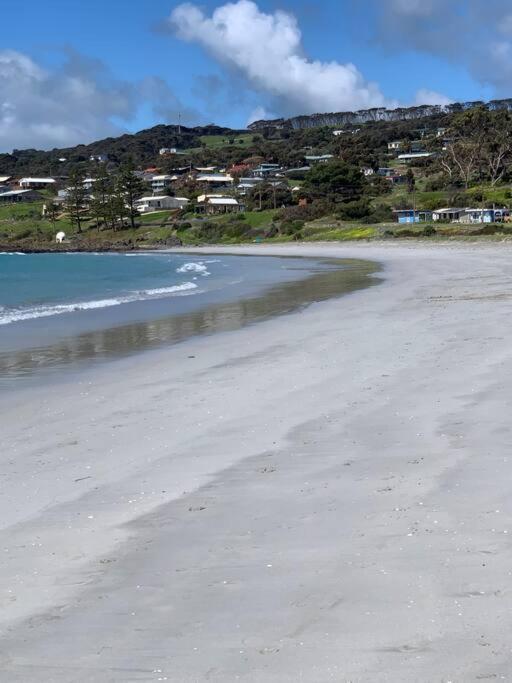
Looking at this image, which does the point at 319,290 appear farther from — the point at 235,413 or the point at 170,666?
the point at 170,666

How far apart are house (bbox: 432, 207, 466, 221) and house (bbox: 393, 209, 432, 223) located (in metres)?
1.83

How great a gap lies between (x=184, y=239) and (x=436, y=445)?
93.2 meters

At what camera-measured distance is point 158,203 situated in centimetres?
12912

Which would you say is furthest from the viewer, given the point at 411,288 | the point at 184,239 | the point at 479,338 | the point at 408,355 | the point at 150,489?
the point at 184,239

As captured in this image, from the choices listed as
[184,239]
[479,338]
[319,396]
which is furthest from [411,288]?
[184,239]

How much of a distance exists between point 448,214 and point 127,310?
185 ft

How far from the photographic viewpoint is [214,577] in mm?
4363

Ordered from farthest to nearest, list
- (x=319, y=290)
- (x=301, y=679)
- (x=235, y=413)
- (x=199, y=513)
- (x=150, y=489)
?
1. (x=319, y=290)
2. (x=235, y=413)
3. (x=150, y=489)
4. (x=199, y=513)
5. (x=301, y=679)

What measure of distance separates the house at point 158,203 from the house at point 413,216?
56.1 metres

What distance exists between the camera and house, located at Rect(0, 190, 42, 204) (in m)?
151

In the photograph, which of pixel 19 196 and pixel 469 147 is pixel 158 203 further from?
pixel 469 147

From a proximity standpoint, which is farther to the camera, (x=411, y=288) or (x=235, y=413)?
(x=411, y=288)

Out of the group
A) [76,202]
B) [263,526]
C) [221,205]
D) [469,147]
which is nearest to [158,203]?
[76,202]

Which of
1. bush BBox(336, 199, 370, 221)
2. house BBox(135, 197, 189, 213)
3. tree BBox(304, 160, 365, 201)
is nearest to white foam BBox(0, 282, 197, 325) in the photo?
bush BBox(336, 199, 370, 221)
